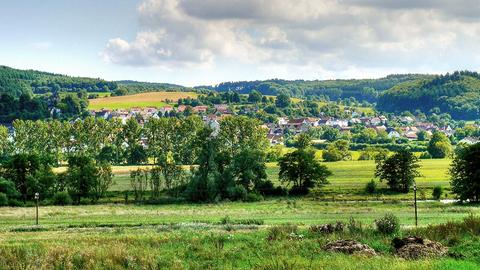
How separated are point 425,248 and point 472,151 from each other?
5513cm

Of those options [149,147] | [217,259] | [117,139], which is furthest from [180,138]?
[217,259]

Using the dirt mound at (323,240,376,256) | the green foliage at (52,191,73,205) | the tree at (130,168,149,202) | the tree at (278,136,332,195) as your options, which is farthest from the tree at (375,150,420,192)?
the dirt mound at (323,240,376,256)

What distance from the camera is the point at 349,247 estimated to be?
76.8ft

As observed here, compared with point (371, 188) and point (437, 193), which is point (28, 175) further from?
point (437, 193)

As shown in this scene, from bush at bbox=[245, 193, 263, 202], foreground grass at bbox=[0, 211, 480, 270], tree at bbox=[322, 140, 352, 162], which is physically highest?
foreground grass at bbox=[0, 211, 480, 270]

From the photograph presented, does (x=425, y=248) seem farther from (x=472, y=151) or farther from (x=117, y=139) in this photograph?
(x=117, y=139)

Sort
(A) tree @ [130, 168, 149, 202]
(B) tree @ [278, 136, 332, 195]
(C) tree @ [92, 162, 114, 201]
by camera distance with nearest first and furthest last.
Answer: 1. (A) tree @ [130, 168, 149, 202]
2. (C) tree @ [92, 162, 114, 201]
3. (B) tree @ [278, 136, 332, 195]

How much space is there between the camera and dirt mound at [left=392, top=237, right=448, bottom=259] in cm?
2183

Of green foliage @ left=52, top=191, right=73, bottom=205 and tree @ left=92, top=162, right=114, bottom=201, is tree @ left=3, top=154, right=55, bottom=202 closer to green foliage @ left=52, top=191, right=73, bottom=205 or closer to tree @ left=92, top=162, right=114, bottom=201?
green foliage @ left=52, top=191, right=73, bottom=205

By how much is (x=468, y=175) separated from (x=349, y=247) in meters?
52.7

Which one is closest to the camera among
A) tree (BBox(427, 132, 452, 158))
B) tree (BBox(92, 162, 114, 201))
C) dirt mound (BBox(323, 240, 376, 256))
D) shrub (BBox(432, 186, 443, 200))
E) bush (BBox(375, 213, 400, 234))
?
dirt mound (BBox(323, 240, 376, 256))

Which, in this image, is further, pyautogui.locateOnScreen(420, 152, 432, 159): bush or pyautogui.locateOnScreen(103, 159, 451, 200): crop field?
pyautogui.locateOnScreen(420, 152, 432, 159): bush

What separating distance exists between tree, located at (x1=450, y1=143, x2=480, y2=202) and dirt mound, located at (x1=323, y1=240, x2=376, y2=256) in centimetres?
4988

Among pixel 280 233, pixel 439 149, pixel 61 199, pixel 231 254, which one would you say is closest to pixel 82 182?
pixel 61 199
